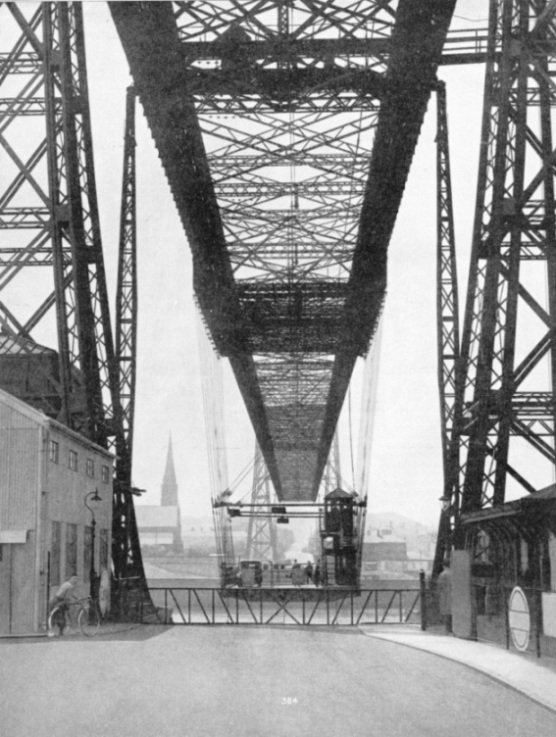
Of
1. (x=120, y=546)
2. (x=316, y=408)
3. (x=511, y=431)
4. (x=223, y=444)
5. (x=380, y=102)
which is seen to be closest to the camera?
(x=511, y=431)

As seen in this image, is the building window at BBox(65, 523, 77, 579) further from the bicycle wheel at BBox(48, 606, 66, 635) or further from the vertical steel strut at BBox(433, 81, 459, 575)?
the vertical steel strut at BBox(433, 81, 459, 575)

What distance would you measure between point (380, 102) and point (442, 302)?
5028mm

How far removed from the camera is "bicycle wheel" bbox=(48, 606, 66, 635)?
760 inches

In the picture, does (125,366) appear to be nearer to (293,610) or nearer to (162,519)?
(293,610)

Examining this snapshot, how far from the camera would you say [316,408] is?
→ 7000 cm

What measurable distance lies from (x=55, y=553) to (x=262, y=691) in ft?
36.9

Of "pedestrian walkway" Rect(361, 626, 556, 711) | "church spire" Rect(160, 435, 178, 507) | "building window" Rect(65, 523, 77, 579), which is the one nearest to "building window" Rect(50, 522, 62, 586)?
"building window" Rect(65, 523, 77, 579)

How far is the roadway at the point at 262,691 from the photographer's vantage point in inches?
359

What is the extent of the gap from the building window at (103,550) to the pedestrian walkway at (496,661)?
804 centimetres

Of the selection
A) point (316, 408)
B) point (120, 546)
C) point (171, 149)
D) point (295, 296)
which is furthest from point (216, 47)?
point (316, 408)

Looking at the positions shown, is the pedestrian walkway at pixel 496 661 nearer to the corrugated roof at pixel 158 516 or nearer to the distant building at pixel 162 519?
the distant building at pixel 162 519

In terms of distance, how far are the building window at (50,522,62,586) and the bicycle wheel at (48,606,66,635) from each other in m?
1.53

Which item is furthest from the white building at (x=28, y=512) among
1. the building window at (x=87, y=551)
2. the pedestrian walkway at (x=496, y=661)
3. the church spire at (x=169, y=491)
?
the church spire at (x=169, y=491)

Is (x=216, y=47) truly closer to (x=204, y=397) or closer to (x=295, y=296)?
(x=295, y=296)
